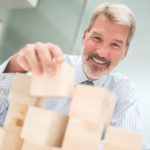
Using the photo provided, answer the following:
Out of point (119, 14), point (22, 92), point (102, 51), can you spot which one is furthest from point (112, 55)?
point (22, 92)

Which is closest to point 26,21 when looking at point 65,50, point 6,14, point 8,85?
point 6,14

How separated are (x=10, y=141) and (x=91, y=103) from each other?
8.3 inches

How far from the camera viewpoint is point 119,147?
636mm

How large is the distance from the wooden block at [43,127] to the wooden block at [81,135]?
0.03 meters

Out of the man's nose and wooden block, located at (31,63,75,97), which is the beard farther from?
wooden block, located at (31,63,75,97)

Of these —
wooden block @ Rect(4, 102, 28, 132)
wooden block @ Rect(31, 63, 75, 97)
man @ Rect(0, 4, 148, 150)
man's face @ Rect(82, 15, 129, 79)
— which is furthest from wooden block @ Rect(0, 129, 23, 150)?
man's face @ Rect(82, 15, 129, 79)

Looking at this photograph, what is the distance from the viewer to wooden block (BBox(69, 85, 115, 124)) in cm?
61

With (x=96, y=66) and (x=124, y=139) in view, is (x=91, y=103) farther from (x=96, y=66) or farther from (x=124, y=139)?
(x=96, y=66)

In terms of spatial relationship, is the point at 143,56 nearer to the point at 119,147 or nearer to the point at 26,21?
the point at 26,21

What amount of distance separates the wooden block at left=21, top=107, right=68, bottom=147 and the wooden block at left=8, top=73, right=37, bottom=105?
6cm

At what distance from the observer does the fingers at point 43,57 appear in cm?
63

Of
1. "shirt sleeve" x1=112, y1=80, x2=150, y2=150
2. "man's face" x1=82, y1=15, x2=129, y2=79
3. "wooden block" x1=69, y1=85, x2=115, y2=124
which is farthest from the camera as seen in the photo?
"man's face" x1=82, y1=15, x2=129, y2=79

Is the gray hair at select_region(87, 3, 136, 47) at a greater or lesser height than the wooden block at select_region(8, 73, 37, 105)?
greater

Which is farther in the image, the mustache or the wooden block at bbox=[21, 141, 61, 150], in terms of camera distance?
the mustache
